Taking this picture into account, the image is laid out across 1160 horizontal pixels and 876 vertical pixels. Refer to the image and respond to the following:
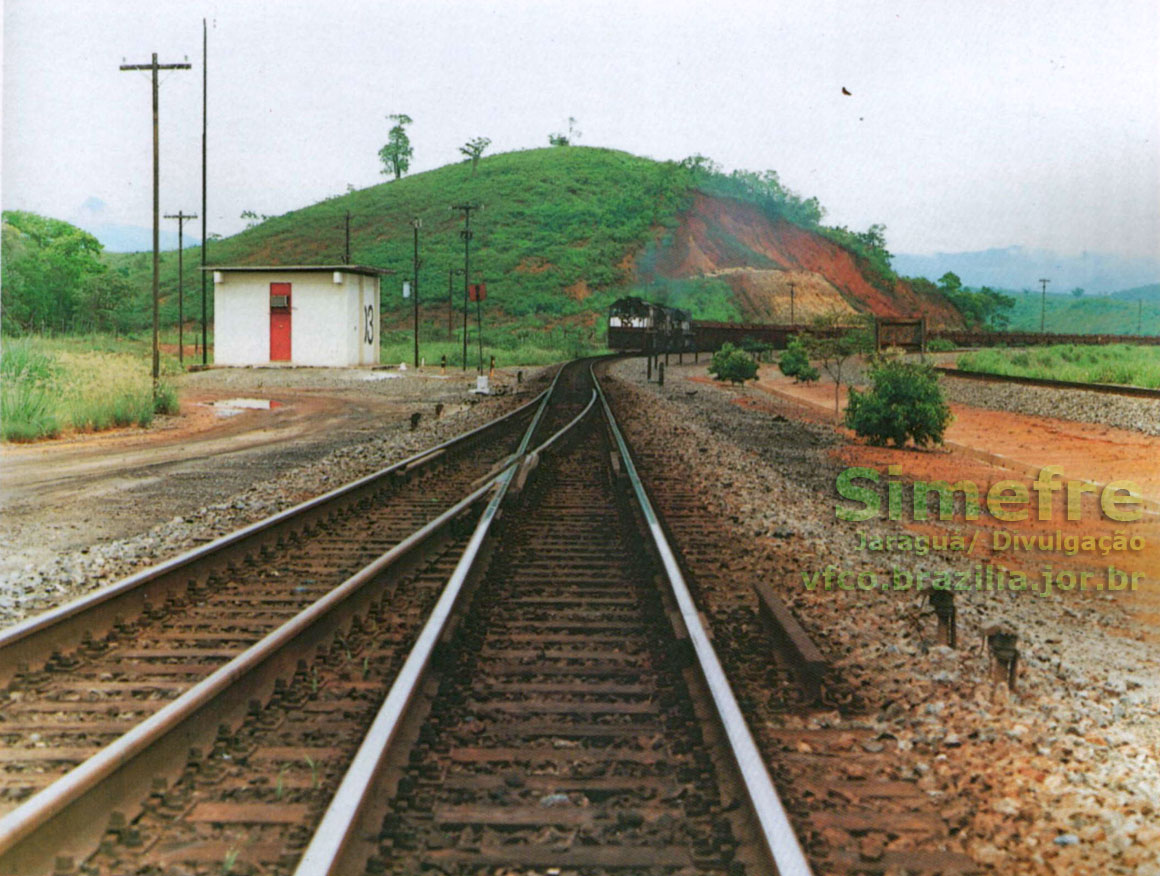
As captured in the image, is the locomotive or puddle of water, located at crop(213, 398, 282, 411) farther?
the locomotive

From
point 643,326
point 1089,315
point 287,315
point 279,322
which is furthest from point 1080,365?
point 1089,315

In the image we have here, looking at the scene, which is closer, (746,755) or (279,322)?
(746,755)

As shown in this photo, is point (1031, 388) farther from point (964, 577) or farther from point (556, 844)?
point (556, 844)

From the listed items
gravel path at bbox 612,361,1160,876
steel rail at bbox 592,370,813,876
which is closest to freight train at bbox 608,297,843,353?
gravel path at bbox 612,361,1160,876

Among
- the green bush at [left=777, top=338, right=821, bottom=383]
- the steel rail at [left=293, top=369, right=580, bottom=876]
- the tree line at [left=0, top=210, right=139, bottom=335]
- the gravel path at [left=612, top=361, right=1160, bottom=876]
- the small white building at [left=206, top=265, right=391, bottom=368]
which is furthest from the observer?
the tree line at [left=0, top=210, right=139, bottom=335]

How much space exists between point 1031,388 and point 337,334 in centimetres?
2841

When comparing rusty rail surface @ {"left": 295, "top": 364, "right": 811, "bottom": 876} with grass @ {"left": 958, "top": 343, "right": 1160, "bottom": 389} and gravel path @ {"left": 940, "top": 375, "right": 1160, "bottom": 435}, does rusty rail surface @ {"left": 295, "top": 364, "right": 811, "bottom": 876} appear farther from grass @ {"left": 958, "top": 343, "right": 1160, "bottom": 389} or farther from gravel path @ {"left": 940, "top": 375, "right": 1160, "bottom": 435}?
grass @ {"left": 958, "top": 343, "right": 1160, "bottom": 389}

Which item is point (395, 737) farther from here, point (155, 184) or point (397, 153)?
point (397, 153)

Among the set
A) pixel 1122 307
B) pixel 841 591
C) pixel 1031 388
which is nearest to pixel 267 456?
pixel 841 591

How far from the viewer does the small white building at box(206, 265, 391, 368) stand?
145 ft

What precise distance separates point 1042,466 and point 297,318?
35480mm

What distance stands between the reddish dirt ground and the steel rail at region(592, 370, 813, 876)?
11.4ft

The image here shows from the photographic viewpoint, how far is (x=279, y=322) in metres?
44.9

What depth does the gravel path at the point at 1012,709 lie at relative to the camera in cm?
364
